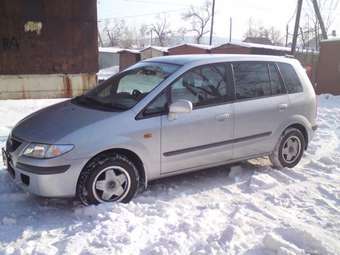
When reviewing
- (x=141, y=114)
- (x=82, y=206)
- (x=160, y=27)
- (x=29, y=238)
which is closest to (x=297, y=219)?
(x=141, y=114)

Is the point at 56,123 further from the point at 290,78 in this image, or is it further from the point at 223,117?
the point at 290,78

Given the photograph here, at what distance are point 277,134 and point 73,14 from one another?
4050mm

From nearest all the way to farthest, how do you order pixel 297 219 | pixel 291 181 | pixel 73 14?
pixel 297 219
pixel 291 181
pixel 73 14

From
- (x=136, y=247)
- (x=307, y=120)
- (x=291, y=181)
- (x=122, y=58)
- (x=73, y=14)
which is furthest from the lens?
(x=122, y=58)

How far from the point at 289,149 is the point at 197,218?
7.95 ft

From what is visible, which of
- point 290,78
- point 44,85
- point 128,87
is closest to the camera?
point 128,87

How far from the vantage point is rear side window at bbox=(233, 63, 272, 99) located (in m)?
5.24

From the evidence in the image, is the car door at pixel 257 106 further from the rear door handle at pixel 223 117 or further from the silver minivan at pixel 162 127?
the rear door handle at pixel 223 117

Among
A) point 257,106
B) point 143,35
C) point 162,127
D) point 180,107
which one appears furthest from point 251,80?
point 143,35

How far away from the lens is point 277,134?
5625mm

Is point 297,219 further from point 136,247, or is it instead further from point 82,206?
point 82,206

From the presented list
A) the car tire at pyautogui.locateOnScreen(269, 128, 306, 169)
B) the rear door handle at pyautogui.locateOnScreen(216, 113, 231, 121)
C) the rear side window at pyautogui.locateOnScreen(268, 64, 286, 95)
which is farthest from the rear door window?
the car tire at pyautogui.locateOnScreen(269, 128, 306, 169)

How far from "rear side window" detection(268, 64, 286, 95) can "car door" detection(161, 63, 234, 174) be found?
32.8 inches

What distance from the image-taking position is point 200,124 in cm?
479
